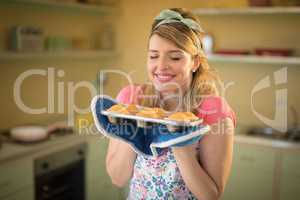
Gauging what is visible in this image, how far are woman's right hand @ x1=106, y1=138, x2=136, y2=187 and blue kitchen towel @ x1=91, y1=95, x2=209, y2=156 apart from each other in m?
0.03

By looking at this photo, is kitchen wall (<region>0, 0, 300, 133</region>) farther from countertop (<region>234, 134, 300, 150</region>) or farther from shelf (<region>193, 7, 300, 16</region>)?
countertop (<region>234, 134, 300, 150</region>)

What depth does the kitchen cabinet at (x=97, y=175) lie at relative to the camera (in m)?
2.35

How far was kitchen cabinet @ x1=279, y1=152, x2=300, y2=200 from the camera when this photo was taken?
2258 millimetres

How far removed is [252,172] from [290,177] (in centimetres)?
23

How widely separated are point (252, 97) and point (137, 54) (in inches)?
35.5

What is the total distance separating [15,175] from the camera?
1.86m

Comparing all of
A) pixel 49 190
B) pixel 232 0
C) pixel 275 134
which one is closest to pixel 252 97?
pixel 275 134

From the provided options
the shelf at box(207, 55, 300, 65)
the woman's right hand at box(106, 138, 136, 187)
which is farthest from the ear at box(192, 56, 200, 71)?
the shelf at box(207, 55, 300, 65)

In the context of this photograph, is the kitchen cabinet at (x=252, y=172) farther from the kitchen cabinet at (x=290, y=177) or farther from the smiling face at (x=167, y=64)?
the smiling face at (x=167, y=64)

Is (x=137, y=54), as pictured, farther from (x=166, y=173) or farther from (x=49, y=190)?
(x=166, y=173)

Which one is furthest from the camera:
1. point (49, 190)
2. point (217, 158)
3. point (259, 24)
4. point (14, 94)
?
point (259, 24)

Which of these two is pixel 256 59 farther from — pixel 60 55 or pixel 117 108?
pixel 117 108

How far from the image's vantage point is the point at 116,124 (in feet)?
3.10

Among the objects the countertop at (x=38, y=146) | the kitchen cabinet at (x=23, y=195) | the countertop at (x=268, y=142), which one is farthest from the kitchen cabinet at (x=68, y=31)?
the countertop at (x=268, y=142)
